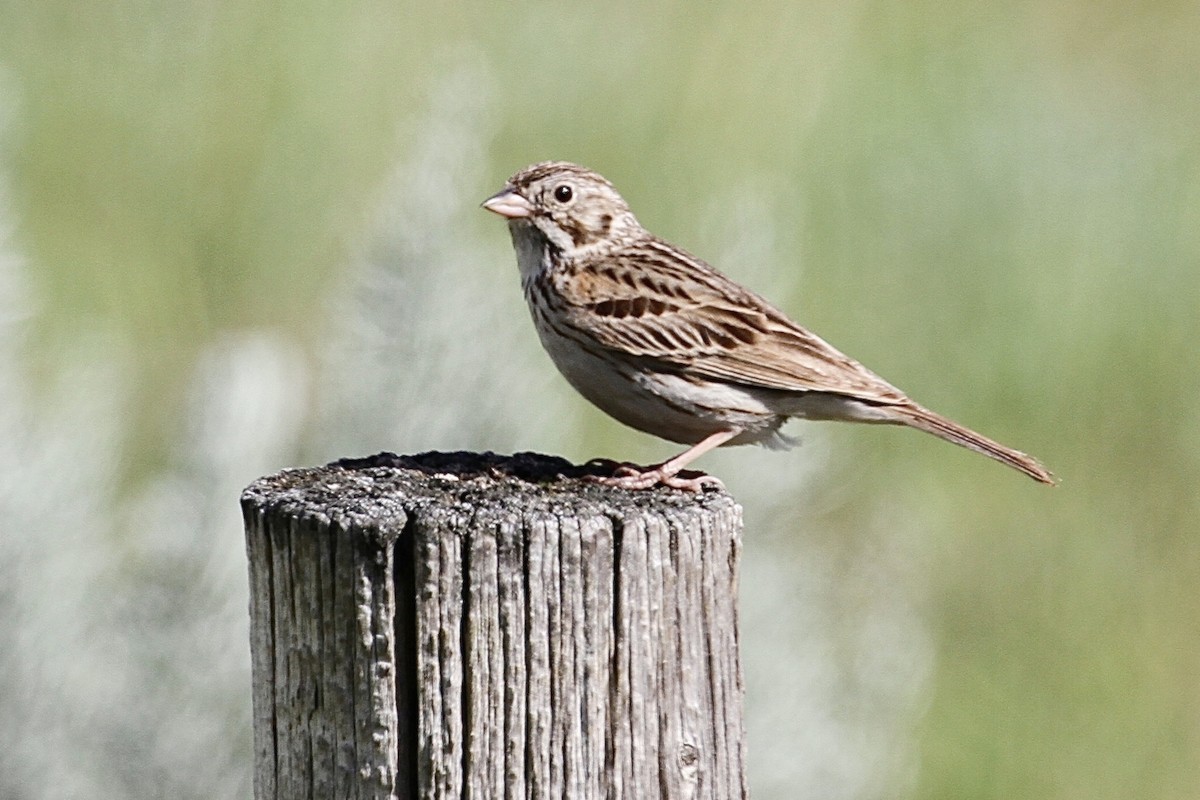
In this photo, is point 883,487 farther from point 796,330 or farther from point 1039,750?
point 796,330

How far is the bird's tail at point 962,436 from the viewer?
540 centimetres

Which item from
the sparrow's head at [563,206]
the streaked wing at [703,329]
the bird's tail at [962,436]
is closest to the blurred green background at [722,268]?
the sparrow's head at [563,206]

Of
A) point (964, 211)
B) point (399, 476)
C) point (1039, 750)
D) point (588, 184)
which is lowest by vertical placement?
point (1039, 750)

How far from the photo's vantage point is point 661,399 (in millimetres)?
5238

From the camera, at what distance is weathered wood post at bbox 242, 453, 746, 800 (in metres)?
3.30

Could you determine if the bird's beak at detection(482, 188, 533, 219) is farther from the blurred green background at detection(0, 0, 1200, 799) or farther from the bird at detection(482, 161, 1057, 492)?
the blurred green background at detection(0, 0, 1200, 799)

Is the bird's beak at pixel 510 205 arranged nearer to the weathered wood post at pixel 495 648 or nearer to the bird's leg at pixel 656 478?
the bird's leg at pixel 656 478

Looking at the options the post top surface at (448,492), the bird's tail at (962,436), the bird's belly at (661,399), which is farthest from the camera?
the bird's tail at (962,436)

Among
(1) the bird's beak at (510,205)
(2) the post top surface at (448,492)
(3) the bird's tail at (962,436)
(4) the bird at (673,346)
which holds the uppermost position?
(1) the bird's beak at (510,205)

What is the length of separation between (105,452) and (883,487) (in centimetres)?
402

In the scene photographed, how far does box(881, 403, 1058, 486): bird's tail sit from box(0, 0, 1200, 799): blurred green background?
1.93m

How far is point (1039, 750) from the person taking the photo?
8375 mm

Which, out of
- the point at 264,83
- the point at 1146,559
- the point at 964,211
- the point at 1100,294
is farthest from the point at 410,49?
the point at 1146,559

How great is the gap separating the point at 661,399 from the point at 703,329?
323 millimetres
